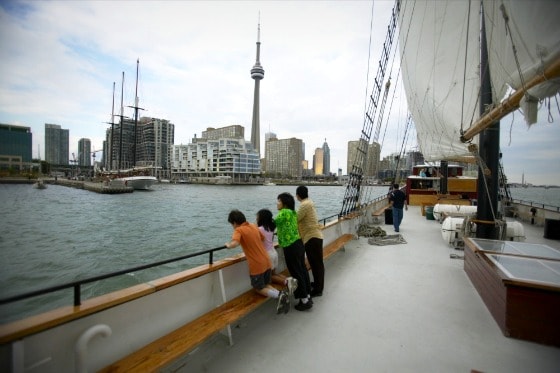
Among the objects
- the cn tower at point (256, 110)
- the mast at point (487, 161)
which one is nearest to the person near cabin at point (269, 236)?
the mast at point (487, 161)

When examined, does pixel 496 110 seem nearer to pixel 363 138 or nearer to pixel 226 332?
pixel 226 332

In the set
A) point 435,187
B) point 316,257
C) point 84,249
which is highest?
point 435,187

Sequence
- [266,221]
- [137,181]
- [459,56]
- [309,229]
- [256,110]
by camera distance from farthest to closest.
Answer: [256,110] < [137,181] < [459,56] < [309,229] < [266,221]

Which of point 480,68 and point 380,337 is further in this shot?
point 480,68

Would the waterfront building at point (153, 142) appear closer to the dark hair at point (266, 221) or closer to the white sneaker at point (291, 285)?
the dark hair at point (266, 221)

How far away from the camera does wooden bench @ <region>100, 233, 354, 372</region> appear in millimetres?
1938

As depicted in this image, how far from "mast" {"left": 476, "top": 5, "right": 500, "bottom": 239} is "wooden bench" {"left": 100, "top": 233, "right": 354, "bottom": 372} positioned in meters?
4.59

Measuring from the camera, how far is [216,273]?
309cm

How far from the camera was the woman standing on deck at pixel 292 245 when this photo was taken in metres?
3.24

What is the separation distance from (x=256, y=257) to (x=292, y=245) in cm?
48

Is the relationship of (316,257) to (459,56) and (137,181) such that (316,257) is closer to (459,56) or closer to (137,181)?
(459,56)

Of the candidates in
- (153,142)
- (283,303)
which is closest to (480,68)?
(283,303)

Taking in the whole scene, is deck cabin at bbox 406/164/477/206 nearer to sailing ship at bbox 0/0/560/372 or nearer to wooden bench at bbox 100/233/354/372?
sailing ship at bbox 0/0/560/372

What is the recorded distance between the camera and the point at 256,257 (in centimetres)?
313
